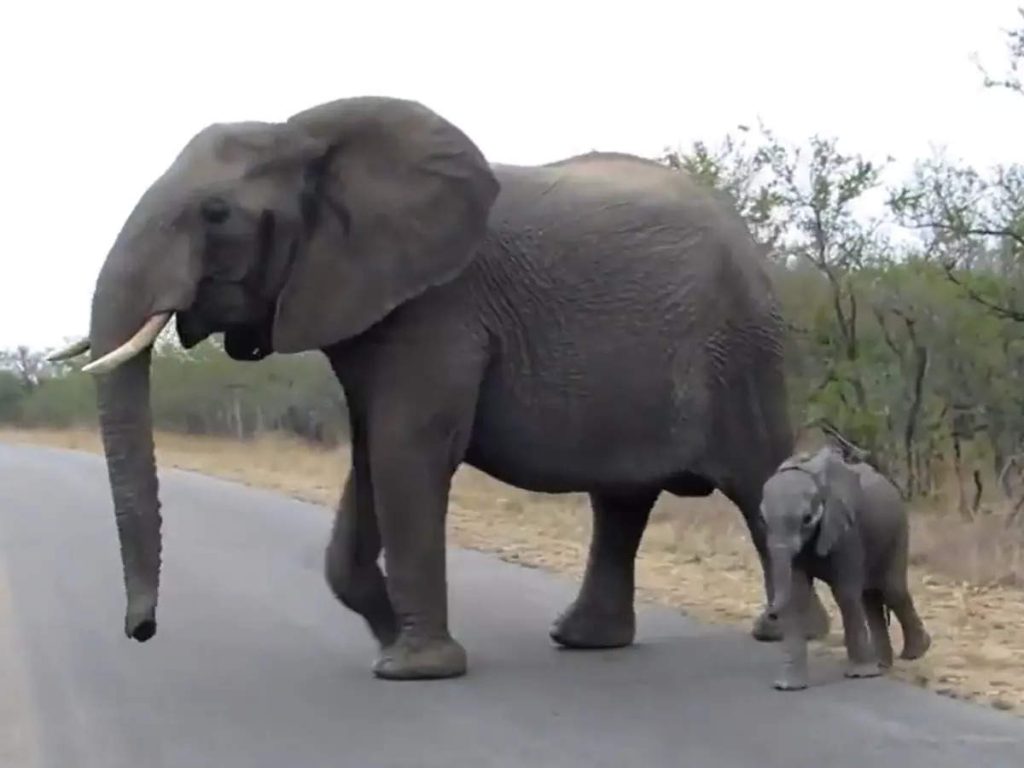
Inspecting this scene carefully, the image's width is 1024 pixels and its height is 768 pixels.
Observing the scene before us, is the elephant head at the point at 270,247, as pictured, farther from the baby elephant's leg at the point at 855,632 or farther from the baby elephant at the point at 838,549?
the baby elephant's leg at the point at 855,632

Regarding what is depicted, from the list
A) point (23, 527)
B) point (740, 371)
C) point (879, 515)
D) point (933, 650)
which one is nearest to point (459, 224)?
point (740, 371)

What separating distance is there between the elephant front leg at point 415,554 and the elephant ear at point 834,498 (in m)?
1.67

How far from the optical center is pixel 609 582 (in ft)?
29.7

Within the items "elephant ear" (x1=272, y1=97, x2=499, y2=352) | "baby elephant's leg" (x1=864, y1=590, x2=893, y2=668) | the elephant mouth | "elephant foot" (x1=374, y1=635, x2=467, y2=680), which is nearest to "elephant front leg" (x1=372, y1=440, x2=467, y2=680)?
"elephant foot" (x1=374, y1=635, x2=467, y2=680)

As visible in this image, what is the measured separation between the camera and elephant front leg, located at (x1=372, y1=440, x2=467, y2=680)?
25.8 ft

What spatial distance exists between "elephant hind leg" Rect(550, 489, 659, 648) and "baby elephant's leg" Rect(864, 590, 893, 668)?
4.33ft

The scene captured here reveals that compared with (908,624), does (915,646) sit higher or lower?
lower

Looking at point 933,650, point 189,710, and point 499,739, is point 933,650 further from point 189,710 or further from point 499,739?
point 189,710

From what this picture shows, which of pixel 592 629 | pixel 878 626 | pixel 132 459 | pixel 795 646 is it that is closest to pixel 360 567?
pixel 592 629

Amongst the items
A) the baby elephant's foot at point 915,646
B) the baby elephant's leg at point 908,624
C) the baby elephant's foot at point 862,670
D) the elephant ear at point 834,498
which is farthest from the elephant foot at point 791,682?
the baby elephant's foot at point 915,646

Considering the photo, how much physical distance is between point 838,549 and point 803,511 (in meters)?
0.28

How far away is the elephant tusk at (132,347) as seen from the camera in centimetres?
734

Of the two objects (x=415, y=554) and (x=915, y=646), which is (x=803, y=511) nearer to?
(x=915, y=646)

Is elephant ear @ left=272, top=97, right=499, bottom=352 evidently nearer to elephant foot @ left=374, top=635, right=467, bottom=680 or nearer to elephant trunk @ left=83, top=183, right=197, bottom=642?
elephant trunk @ left=83, top=183, right=197, bottom=642
